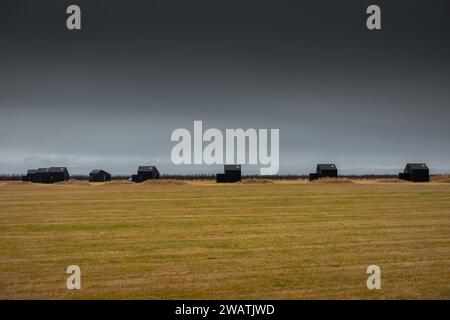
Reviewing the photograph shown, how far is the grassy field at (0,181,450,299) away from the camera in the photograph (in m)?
10.7

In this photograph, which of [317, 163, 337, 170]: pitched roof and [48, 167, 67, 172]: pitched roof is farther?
[48, 167, 67, 172]: pitched roof

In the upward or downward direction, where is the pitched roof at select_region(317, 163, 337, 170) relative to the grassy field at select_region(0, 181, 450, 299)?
upward

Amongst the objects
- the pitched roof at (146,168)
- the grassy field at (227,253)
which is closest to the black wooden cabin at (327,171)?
the pitched roof at (146,168)

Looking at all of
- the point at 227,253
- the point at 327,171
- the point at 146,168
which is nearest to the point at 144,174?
the point at 146,168

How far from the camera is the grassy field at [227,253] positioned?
10.7 m

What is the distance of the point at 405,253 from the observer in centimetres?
1440

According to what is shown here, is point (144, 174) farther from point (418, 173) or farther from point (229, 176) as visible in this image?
point (418, 173)

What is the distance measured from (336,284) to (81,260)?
25.8 ft

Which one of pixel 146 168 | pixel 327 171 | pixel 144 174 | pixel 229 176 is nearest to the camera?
pixel 229 176

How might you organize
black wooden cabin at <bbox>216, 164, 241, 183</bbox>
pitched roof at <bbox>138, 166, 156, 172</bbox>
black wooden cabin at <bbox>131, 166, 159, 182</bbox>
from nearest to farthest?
black wooden cabin at <bbox>216, 164, 241, 183</bbox>
black wooden cabin at <bbox>131, 166, 159, 182</bbox>
pitched roof at <bbox>138, 166, 156, 172</bbox>

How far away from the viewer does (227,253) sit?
14648 millimetres

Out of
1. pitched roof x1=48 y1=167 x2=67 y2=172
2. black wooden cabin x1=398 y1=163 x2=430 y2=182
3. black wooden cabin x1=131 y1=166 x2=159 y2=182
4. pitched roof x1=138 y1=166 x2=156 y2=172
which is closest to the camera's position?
black wooden cabin x1=398 y1=163 x2=430 y2=182

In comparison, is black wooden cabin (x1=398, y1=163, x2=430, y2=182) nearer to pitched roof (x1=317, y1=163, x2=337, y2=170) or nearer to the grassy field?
pitched roof (x1=317, y1=163, x2=337, y2=170)

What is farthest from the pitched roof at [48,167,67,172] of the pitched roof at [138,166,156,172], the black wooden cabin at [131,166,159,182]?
the pitched roof at [138,166,156,172]
